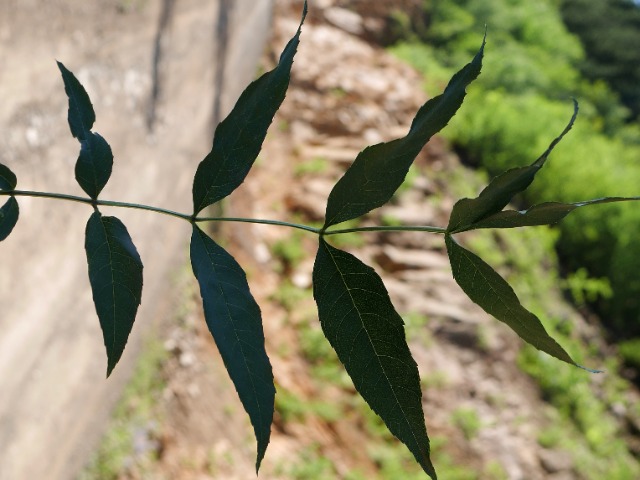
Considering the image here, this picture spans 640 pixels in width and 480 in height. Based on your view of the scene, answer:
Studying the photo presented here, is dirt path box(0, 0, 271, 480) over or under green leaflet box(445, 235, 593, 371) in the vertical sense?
over

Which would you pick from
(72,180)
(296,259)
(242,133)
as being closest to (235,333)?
(242,133)

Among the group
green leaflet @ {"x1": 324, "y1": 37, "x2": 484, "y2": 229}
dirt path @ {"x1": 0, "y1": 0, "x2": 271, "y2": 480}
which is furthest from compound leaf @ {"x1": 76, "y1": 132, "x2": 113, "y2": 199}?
dirt path @ {"x1": 0, "y1": 0, "x2": 271, "y2": 480}

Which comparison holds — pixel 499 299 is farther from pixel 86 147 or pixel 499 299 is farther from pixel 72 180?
pixel 72 180

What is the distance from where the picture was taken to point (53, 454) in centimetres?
235

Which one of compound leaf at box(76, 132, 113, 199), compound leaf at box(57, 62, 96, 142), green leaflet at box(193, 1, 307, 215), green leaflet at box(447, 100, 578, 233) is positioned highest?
compound leaf at box(57, 62, 96, 142)

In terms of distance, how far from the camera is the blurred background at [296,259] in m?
2.11

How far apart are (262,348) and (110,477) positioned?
8.49 feet

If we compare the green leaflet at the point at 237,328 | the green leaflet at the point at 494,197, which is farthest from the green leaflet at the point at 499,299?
the green leaflet at the point at 237,328

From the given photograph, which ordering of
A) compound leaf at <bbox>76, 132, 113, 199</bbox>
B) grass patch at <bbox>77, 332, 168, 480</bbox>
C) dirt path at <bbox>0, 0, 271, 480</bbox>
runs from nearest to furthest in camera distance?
compound leaf at <bbox>76, 132, 113, 199</bbox>
dirt path at <bbox>0, 0, 271, 480</bbox>
grass patch at <bbox>77, 332, 168, 480</bbox>

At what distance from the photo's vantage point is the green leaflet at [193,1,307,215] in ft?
1.36

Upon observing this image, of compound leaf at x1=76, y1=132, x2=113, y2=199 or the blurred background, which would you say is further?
the blurred background

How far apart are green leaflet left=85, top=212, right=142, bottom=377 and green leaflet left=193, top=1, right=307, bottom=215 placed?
5 centimetres

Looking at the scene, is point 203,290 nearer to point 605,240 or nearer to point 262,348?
point 262,348

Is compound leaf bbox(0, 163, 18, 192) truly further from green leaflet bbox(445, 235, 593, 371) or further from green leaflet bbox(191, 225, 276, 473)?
green leaflet bbox(445, 235, 593, 371)
